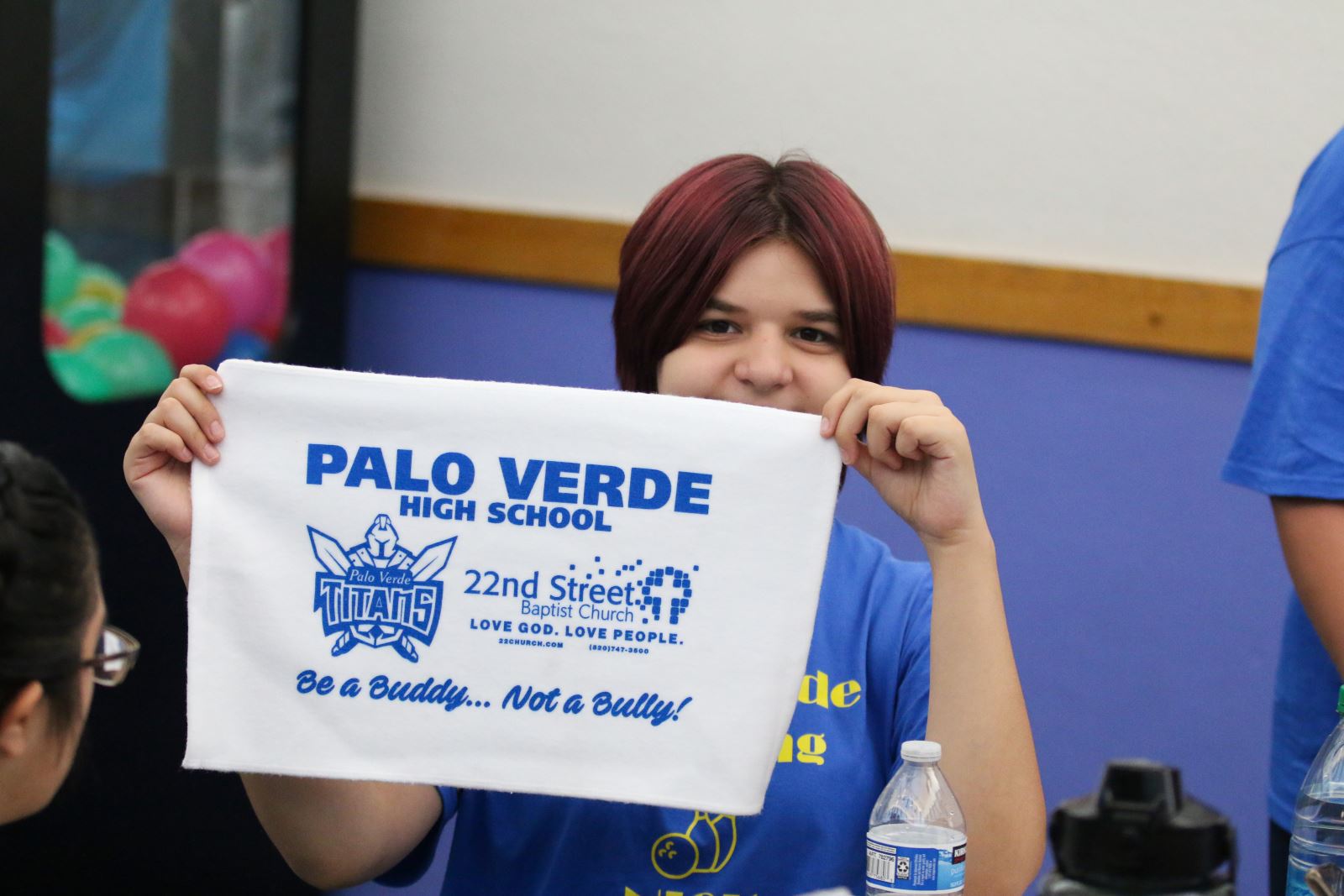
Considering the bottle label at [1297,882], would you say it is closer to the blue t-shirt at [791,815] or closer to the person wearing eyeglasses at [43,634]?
the blue t-shirt at [791,815]

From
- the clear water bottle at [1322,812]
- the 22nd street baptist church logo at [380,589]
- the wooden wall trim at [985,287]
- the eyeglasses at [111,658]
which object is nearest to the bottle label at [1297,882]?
the clear water bottle at [1322,812]

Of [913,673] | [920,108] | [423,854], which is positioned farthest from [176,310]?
[913,673]

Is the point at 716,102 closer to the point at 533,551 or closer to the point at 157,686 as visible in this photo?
the point at 157,686

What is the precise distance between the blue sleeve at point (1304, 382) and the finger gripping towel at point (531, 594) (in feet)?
1.51

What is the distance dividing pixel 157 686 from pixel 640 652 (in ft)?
5.86

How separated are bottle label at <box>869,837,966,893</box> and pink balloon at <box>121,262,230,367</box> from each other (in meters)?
2.07

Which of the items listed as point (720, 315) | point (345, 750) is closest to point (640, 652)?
point (345, 750)

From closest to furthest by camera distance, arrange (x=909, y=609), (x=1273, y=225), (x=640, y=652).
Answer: (x=640, y=652) < (x=909, y=609) < (x=1273, y=225)

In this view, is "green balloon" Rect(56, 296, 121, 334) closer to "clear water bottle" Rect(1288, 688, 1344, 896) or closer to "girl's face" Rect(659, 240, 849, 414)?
"girl's face" Rect(659, 240, 849, 414)

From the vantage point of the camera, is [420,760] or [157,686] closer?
[420,760]

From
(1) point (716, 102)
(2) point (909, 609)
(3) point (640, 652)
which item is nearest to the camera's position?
(3) point (640, 652)

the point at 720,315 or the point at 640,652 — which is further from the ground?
the point at 720,315

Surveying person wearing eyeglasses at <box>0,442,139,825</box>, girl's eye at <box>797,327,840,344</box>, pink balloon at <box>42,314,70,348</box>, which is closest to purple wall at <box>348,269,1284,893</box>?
pink balloon at <box>42,314,70,348</box>

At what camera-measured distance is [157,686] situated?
103 inches
